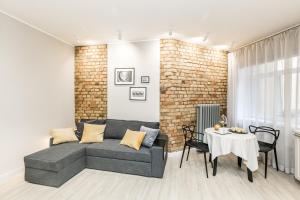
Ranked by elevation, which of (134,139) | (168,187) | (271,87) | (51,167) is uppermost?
(271,87)

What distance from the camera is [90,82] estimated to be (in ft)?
15.0

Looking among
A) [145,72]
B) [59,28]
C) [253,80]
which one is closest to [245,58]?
[253,80]

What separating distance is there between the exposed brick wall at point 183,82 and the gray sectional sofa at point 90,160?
715 millimetres

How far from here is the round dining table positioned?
287cm

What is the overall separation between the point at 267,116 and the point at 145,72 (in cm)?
275

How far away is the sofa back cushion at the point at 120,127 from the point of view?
12.5 feet

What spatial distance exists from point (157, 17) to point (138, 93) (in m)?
1.78

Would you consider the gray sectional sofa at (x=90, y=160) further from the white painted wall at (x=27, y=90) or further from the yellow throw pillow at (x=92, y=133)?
the white painted wall at (x=27, y=90)

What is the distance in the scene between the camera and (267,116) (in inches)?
145

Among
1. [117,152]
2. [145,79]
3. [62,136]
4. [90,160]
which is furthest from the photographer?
[145,79]

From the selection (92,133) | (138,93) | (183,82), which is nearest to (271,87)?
(183,82)

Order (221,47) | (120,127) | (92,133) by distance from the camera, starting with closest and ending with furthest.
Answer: (92,133), (120,127), (221,47)

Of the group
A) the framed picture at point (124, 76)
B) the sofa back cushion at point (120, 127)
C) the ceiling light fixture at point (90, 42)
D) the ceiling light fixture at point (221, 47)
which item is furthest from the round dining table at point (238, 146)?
the ceiling light fixture at point (90, 42)

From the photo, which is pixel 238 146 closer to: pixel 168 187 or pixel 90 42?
pixel 168 187
